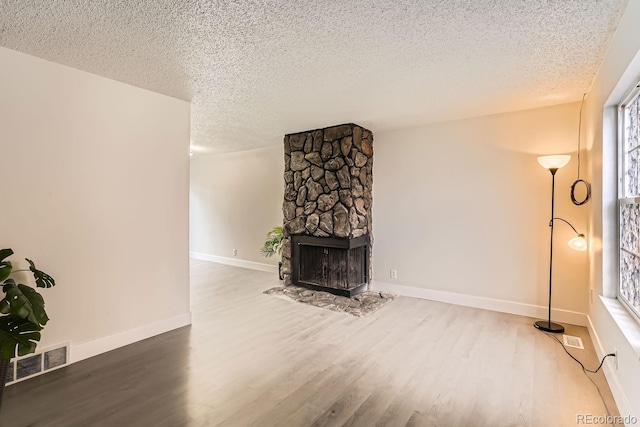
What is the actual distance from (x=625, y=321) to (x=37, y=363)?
4.06 meters

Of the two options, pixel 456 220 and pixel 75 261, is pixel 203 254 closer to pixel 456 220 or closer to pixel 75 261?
pixel 75 261

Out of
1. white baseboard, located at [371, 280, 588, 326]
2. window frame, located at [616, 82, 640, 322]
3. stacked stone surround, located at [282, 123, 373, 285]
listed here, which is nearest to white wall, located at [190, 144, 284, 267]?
stacked stone surround, located at [282, 123, 373, 285]

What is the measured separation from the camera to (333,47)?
7.34 ft

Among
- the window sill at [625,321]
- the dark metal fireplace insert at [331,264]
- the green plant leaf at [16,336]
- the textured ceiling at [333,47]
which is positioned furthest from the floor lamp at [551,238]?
the green plant leaf at [16,336]

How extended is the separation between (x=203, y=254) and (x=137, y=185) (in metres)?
4.45

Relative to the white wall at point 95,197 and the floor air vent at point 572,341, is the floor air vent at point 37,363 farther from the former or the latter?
the floor air vent at point 572,341

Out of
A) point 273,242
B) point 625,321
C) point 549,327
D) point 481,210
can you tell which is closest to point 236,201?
point 273,242

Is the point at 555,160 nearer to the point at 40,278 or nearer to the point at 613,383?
the point at 613,383

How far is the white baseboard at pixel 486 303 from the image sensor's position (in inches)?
134

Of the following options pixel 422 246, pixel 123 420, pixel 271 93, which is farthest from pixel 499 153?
pixel 123 420

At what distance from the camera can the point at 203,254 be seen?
7.21 m

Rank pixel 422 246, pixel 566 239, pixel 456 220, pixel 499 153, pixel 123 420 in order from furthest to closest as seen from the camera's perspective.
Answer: pixel 422 246
pixel 456 220
pixel 499 153
pixel 566 239
pixel 123 420

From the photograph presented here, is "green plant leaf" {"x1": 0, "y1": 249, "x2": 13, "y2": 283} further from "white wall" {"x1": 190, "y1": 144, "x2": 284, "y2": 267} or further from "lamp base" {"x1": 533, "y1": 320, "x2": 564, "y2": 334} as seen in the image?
"lamp base" {"x1": 533, "y1": 320, "x2": 564, "y2": 334}

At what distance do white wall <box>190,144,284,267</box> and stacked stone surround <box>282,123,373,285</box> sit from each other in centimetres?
91
